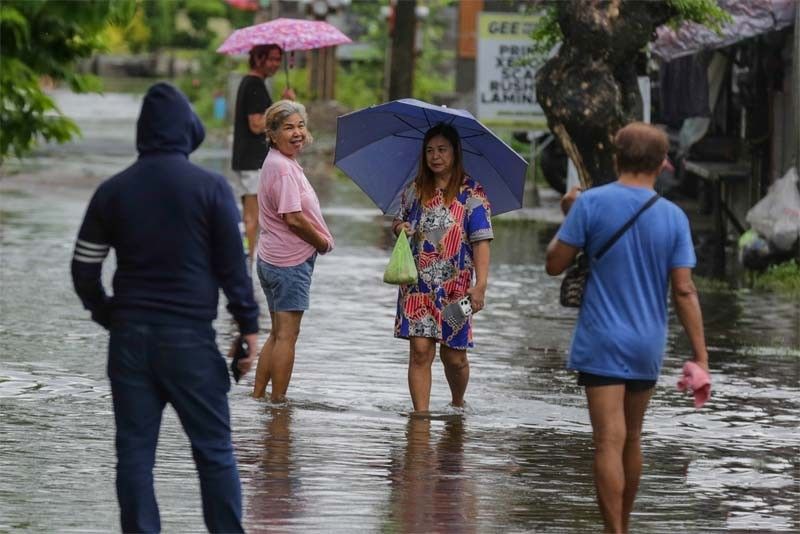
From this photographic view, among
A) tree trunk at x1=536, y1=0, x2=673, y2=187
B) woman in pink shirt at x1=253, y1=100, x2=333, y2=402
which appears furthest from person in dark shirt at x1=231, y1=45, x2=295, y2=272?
woman in pink shirt at x1=253, y1=100, x2=333, y2=402

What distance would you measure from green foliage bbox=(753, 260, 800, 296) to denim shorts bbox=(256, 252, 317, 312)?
7357mm

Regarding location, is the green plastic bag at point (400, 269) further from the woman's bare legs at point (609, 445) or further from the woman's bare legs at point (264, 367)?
the woman's bare legs at point (609, 445)

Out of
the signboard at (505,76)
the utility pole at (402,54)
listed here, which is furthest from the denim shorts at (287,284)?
the utility pole at (402,54)

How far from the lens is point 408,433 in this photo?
9.59 m

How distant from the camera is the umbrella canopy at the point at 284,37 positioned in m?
13.8

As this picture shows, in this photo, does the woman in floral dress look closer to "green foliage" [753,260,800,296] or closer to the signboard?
"green foliage" [753,260,800,296]

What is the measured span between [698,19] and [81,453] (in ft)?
25.0

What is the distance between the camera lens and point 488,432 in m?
9.72

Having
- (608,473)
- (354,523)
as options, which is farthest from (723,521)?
(354,523)

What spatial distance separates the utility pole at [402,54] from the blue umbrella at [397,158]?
2027 centimetres

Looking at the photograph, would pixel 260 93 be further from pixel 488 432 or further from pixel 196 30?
pixel 196 30

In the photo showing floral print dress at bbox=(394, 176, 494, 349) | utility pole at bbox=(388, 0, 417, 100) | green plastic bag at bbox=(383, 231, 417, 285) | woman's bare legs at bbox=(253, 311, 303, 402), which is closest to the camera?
green plastic bag at bbox=(383, 231, 417, 285)

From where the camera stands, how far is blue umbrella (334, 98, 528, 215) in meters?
10.2

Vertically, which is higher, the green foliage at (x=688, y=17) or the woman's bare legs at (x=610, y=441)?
the green foliage at (x=688, y=17)
